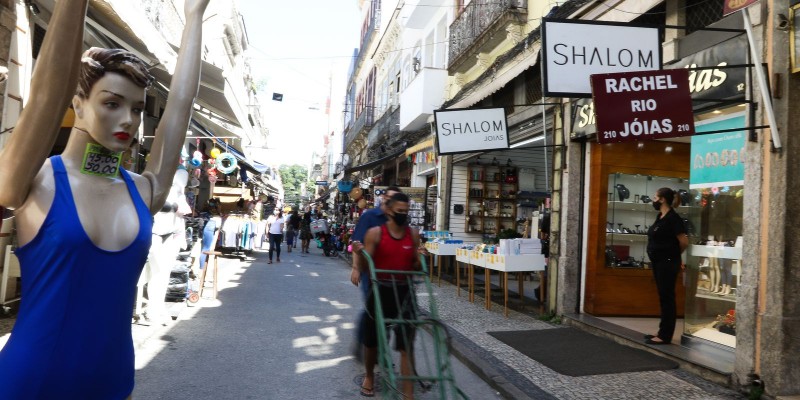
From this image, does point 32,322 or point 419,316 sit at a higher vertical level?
point 32,322

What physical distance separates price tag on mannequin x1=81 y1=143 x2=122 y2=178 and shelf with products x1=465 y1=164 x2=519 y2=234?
42.0ft

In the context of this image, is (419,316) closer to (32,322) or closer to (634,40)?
(32,322)

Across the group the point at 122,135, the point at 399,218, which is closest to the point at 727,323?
the point at 399,218

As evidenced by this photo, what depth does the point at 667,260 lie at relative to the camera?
6.13 metres

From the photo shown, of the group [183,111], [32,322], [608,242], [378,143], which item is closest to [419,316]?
[183,111]

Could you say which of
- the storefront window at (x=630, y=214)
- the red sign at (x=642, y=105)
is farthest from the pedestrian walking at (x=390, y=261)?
the storefront window at (x=630, y=214)

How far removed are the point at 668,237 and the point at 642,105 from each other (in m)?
2.31

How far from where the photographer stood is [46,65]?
1.28 m

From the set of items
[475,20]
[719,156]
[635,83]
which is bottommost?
[719,156]

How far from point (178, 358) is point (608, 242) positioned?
5.96 m

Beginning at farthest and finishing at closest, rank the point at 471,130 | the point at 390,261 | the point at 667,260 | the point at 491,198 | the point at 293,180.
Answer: the point at 293,180, the point at 491,198, the point at 471,130, the point at 667,260, the point at 390,261

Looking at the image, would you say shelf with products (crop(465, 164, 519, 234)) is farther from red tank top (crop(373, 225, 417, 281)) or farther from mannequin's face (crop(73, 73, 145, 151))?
mannequin's face (crop(73, 73, 145, 151))

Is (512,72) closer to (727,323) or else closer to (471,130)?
(471,130)

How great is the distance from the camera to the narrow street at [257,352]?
4.49 metres
